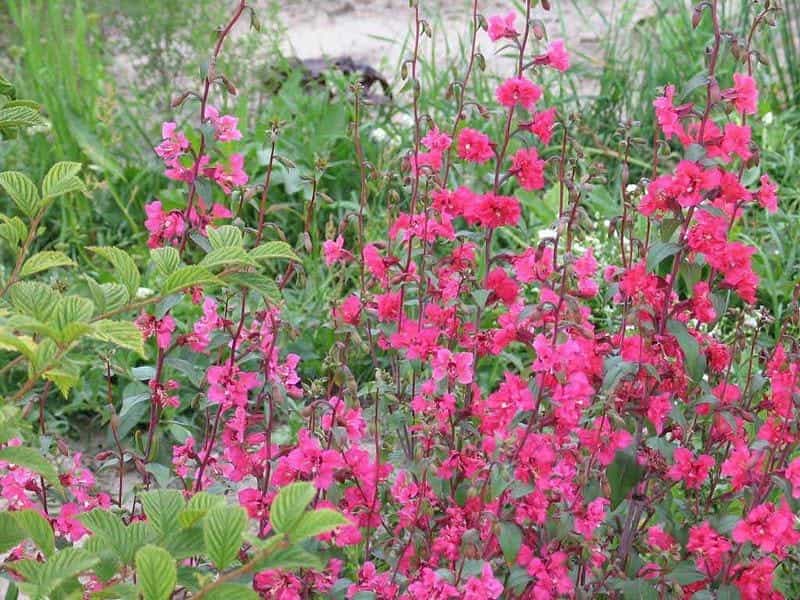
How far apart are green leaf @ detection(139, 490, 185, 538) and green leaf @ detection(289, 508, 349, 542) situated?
19 centimetres

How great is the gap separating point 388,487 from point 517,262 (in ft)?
1.42

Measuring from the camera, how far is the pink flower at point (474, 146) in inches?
85.2

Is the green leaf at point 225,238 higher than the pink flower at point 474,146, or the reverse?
the green leaf at point 225,238

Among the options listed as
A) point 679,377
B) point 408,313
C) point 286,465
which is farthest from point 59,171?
point 408,313

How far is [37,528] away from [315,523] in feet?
1.05

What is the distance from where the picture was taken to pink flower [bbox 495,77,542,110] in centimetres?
212

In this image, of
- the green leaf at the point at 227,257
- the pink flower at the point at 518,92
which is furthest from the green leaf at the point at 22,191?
the pink flower at the point at 518,92

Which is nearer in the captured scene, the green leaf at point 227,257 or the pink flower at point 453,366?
the green leaf at point 227,257

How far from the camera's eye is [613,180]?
14.3 feet

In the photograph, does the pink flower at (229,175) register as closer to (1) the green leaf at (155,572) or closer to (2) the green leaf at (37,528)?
(2) the green leaf at (37,528)

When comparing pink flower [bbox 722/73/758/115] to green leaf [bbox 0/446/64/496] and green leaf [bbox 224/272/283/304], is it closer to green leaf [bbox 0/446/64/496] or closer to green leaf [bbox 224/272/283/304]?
green leaf [bbox 224/272/283/304]

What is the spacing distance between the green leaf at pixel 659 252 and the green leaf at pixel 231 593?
862 millimetres

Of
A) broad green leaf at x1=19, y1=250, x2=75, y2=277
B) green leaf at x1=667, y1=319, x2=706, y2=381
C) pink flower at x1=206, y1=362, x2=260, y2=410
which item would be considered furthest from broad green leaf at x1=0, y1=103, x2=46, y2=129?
green leaf at x1=667, y1=319, x2=706, y2=381

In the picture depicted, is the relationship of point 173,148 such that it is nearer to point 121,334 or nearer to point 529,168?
point 529,168
